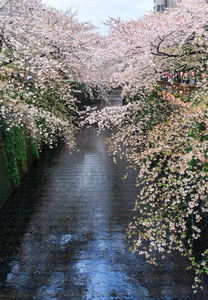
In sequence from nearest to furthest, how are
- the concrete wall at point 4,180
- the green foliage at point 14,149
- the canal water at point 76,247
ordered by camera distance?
the canal water at point 76,247
the concrete wall at point 4,180
the green foliage at point 14,149

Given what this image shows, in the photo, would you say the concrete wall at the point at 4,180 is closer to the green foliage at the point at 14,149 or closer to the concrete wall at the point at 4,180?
the concrete wall at the point at 4,180

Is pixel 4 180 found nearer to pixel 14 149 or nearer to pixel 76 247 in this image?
pixel 14 149

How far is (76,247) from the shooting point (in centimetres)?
575

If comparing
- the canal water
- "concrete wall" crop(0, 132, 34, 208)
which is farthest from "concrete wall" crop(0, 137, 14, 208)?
the canal water

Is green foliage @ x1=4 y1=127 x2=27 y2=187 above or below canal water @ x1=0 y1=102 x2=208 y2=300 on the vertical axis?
above

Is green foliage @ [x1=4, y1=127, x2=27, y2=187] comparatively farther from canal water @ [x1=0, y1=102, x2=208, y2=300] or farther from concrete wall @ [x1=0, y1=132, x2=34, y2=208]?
canal water @ [x1=0, y1=102, x2=208, y2=300]

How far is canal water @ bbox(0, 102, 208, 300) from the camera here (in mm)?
4504

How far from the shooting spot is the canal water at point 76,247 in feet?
14.8

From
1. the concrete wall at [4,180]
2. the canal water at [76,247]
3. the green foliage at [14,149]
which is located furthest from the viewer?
the green foliage at [14,149]

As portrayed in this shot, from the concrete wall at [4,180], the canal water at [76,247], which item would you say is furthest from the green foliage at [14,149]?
the canal water at [76,247]

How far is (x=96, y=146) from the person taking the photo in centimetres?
1459

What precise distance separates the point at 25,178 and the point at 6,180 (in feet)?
5.34

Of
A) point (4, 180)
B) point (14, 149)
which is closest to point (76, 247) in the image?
point (4, 180)

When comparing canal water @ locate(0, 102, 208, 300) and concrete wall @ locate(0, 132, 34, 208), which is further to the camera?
concrete wall @ locate(0, 132, 34, 208)
